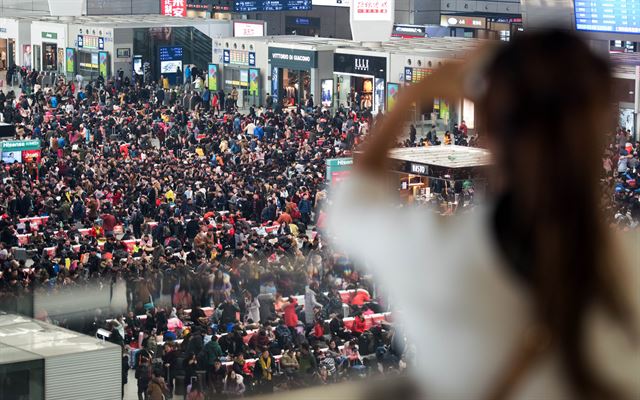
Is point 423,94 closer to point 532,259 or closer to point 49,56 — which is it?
point 532,259

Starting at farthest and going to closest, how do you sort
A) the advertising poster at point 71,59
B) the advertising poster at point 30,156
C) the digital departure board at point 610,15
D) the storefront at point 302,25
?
the storefront at point 302,25
the advertising poster at point 71,59
the digital departure board at point 610,15
the advertising poster at point 30,156

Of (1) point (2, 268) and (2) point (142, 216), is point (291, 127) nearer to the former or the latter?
(2) point (142, 216)

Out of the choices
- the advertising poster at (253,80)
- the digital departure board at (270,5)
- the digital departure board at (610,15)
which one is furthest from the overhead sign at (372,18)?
the digital departure board at (270,5)

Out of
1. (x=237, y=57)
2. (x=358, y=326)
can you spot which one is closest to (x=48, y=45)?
(x=237, y=57)

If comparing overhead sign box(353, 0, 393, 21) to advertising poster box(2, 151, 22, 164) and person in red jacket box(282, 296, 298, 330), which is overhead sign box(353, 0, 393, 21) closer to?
advertising poster box(2, 151, 22, 164)

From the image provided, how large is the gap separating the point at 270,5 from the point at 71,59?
1886 centimetres

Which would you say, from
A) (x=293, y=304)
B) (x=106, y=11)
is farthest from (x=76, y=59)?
(x=293, y=304)

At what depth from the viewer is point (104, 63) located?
5731cm

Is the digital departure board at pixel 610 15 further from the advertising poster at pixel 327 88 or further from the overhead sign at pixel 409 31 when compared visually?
the overhead sign at pixel 409 31

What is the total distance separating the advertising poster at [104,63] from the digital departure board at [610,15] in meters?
21.1

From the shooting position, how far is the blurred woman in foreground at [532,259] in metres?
0.80

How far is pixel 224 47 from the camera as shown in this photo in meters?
55.3

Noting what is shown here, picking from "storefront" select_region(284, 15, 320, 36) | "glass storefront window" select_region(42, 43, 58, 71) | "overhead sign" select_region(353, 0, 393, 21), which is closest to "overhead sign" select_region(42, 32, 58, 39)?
"glass storefront window" select_region(42, 43, 58, 71)

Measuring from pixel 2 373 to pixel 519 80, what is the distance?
10317 millimetres
